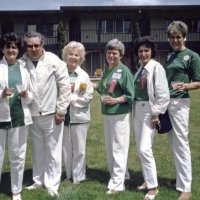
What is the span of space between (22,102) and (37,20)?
30.7m

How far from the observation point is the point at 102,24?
33875 millimetres

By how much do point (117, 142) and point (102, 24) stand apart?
96.9 ft

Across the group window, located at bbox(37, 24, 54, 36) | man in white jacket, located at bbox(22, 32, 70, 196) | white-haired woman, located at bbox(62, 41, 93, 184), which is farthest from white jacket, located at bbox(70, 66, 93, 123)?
window, located at bbox(37, 24, 54, 36)

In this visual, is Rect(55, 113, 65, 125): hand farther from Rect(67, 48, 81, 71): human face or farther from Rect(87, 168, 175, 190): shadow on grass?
Rect(87, 168, 175, 190): shadow on grass

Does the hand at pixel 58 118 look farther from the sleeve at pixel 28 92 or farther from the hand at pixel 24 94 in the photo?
the hand at pixel 24 94

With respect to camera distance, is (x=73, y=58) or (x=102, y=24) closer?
(x=73, y=58)

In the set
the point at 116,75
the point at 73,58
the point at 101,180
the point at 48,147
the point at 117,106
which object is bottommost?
the point at 101,180

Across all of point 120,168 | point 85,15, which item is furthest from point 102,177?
point 85,15

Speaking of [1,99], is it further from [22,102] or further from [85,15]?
[85,15]

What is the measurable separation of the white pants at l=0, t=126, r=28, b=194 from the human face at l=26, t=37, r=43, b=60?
911mm

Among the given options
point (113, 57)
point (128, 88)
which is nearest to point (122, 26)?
point (113, 57)

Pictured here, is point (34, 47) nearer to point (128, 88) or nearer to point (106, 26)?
point (128, 88)

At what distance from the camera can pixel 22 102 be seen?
474 cm

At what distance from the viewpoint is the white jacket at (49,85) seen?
191 inches
